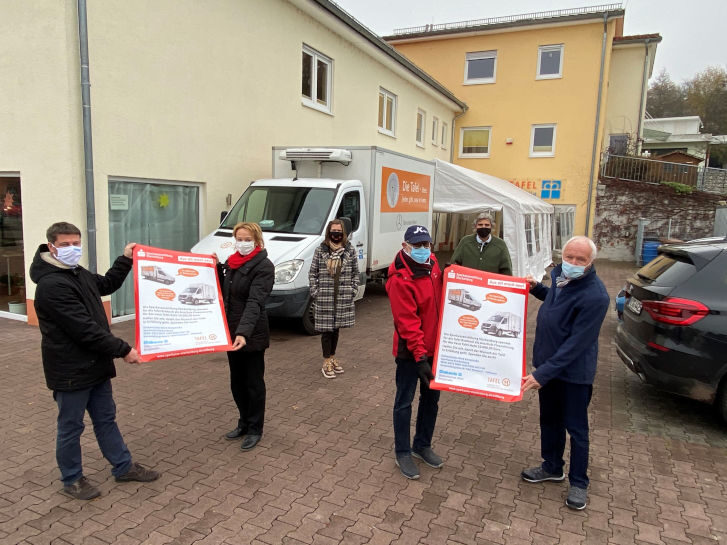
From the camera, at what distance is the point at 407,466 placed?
3670mm

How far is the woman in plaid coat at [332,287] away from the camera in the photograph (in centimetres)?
567

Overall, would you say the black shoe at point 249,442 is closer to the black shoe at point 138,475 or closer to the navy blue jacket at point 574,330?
the black shoe at point 138,475

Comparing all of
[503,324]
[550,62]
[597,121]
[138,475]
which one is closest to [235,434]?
[138,475]

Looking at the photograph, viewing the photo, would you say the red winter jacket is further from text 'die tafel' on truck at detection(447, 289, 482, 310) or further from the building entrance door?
the building entrance door

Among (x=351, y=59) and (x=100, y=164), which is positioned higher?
(x=351, y=59)

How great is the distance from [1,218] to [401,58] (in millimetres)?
11835

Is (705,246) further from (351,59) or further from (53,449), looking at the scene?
(351,59)

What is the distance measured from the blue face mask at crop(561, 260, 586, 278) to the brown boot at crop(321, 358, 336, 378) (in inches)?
127

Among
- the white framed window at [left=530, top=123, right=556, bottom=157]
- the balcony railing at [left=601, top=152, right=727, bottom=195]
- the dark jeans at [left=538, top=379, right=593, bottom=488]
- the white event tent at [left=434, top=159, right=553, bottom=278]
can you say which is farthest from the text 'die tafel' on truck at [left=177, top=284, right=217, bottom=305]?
the balcony railing at [left=601, top=152, right=727, bottom=195]

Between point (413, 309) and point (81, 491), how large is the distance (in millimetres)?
2491

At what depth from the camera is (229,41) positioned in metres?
9.20

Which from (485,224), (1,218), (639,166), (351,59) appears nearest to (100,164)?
(1,218)

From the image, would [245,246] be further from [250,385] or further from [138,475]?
[138,475]

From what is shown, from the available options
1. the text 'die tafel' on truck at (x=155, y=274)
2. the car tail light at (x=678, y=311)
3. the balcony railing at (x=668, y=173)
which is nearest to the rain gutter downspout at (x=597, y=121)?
the balcony railing at (x=668, y=173)
